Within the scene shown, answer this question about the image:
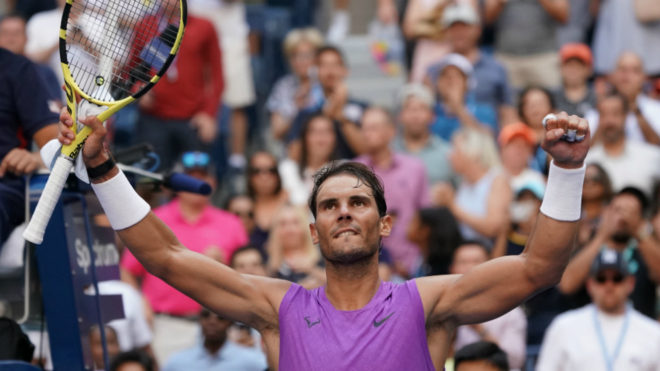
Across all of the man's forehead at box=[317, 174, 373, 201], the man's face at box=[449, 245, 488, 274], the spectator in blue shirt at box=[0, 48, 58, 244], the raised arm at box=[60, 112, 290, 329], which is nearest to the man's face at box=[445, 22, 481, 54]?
the man's face at box=[449, 245, 488, 274]

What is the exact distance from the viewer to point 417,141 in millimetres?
10203

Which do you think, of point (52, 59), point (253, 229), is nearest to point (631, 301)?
point (253, 229)

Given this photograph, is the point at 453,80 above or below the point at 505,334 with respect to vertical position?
above

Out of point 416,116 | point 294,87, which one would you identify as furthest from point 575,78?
point 294,87

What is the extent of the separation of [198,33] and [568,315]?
15.8ft

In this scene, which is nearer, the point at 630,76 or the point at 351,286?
the point at 351,286

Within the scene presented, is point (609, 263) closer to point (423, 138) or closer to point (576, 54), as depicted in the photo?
point (423, 138)

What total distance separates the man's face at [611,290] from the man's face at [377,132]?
249 centimetres

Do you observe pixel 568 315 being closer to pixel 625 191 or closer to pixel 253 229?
pixel 625 191

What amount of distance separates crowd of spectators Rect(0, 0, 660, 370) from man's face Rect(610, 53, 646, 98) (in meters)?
0.02

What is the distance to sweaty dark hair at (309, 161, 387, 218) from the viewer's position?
4.77m

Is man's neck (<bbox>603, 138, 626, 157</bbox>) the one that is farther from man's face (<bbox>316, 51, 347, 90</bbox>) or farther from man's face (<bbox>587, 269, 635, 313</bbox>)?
man's face (<bbox>316, 51, 347, 90</bbox>)

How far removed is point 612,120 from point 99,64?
5.75 metres

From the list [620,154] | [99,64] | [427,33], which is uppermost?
[99,64]
